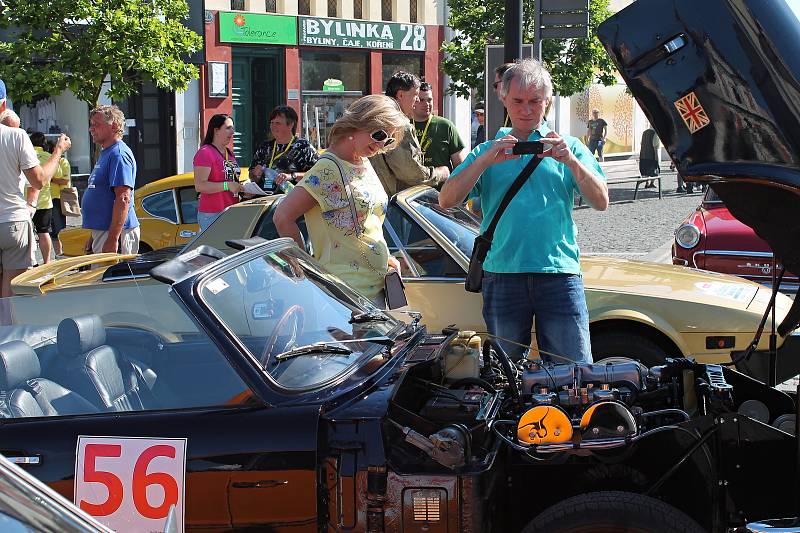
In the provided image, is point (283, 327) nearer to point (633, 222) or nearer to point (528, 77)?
point (528, 77)

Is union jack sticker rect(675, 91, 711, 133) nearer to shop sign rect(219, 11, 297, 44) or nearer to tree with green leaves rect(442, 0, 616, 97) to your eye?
tree with green leaves rect(442, 0, 616, 97)

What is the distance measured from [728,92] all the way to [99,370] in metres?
2.20

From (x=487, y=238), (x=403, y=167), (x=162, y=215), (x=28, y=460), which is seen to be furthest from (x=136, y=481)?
(x=162, y=215)

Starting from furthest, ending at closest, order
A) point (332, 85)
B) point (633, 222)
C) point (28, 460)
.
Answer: point (332, 85) → point (633, 222) → point (28, 460)

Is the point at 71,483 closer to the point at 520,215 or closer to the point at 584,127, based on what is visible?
the point at 520,215

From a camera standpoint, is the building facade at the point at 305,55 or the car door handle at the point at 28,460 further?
the building facade at the point at 305,55

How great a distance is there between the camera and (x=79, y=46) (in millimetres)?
16219

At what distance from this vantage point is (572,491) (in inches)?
135

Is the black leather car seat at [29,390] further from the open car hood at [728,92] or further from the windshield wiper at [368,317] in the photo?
the open car hood at [728,92]

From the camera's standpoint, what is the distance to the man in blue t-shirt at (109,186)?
797 centimetres

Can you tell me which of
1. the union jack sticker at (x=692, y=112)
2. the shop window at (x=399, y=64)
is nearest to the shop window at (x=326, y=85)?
the shop window at (x=399, y=64)

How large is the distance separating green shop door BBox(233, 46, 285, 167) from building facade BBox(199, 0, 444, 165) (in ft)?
0.08

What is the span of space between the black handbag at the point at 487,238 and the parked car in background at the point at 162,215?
256 inches

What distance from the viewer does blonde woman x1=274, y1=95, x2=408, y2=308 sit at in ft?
15.4
